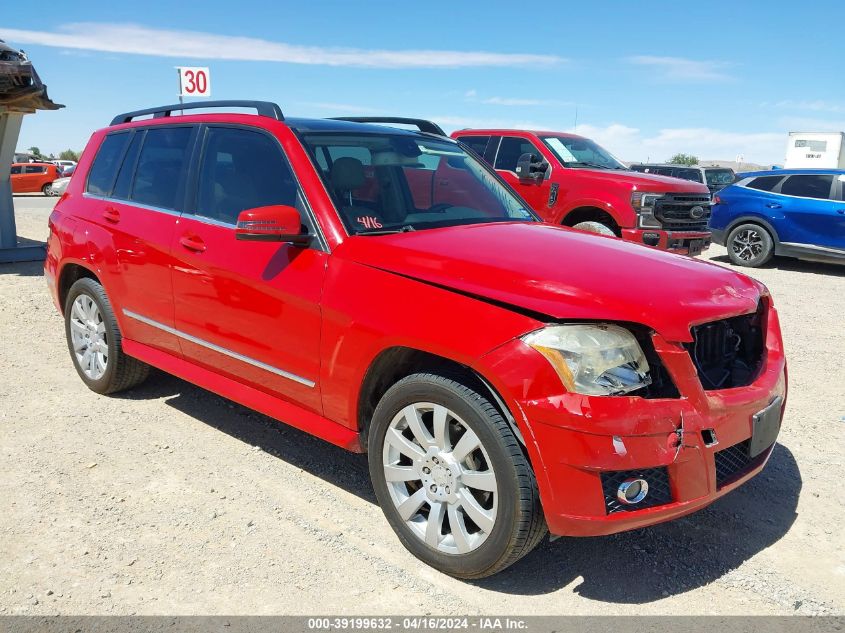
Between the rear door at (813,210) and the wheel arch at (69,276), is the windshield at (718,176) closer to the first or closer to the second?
the rear door at (813,210)

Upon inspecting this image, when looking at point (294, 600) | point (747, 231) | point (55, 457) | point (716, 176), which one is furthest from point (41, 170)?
point (294, 600)

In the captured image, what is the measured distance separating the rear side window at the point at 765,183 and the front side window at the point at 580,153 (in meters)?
3.28

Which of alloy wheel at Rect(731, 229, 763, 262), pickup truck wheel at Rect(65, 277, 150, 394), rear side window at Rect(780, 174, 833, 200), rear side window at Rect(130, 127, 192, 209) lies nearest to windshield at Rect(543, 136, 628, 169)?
alloy wheel at Rect(731, 229, 763, 262)

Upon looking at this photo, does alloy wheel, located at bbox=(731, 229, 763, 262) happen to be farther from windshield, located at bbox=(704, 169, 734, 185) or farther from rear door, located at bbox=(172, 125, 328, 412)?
rear door, located at bbox=(172, 125, 328, 412)

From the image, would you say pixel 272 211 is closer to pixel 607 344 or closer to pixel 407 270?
pixel 407 270

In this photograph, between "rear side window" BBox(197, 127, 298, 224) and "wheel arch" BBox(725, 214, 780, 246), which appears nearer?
"rear side window" BBox(197, 127, 298, 224)

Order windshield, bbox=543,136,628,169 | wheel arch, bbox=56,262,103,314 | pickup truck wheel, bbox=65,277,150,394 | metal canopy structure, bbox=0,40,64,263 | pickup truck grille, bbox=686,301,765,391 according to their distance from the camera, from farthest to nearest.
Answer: windshield, bbox=543,136,628,169 → metal canopy structure, bbox=0,40,64,263 → wheel arch, bbox=56,262,103,314 → pickup truck wheel, bbox=65,277,150,394 → pickup truck grille, bbox=686,301,765,391

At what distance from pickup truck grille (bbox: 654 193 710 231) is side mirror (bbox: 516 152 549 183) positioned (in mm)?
1641

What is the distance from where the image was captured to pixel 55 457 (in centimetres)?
413

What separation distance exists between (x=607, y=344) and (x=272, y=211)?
1614 mm

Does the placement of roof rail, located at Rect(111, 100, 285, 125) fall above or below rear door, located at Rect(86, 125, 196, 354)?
above

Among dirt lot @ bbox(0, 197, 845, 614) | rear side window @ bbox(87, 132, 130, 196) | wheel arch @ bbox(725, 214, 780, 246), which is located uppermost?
rear side window @ bbox(87, 132, 130, 196)

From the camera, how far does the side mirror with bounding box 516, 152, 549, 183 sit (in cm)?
987

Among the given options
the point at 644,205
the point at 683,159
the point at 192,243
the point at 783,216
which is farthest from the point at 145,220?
the point at 683,159
